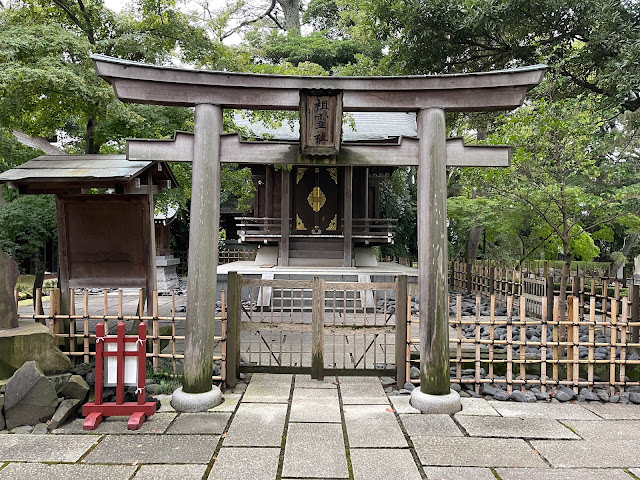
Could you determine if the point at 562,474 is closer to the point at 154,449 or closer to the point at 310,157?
the point at 154,449

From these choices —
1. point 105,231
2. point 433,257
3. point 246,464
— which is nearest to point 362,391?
point 433,257

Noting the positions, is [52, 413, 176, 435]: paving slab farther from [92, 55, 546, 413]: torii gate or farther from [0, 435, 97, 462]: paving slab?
[92, 55, 546, 413]: torii gate

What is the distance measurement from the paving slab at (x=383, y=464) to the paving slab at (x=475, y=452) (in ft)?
0.48

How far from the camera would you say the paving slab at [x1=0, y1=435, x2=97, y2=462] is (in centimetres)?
346

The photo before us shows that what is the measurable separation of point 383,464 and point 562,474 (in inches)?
51.9

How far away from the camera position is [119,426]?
160 inches

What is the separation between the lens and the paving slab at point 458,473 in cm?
319

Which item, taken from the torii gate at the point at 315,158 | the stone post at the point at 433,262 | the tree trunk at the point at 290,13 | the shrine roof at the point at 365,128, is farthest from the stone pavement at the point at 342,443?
the tree trunk at the point at 290,13

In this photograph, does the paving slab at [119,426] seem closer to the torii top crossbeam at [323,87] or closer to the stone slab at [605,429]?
the torii top crossbeam at [323,87]

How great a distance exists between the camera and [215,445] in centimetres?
369

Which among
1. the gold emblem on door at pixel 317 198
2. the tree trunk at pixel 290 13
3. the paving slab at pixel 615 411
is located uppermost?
Answer: the tree trunk at pixel 290 13

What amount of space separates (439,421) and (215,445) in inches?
84.0

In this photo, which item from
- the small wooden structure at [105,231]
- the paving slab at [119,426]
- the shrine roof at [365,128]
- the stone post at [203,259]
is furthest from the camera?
the shrine roof at [365,128]

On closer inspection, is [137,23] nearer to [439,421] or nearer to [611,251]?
[439,421]
